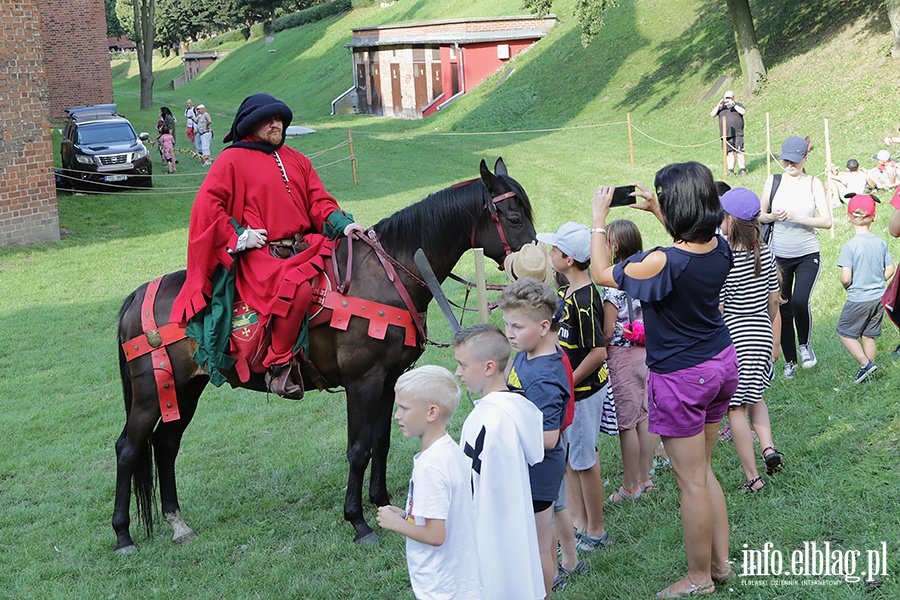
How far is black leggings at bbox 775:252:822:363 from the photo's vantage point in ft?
23.2

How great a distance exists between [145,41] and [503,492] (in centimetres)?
4043

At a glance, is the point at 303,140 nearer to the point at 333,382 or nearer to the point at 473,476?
the point at 333,382

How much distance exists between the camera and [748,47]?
25.1m

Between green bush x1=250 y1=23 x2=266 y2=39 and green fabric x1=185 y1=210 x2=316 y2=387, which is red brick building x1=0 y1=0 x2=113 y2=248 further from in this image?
green bush x1=250 y1=23 x2=266 y2=39

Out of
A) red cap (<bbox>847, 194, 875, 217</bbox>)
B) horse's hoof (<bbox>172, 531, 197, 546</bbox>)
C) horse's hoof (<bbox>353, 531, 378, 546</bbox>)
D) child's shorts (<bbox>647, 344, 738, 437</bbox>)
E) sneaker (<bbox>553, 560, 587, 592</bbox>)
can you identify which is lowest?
horse's hoof (<bbox>172, 531, 197, 546</bbox>)

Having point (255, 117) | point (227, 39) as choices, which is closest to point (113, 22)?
point (227, 39)

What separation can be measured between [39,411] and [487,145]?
67.2ft

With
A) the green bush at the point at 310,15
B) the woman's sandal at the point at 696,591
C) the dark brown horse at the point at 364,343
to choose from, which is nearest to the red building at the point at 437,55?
the green bush at the point at 310,15

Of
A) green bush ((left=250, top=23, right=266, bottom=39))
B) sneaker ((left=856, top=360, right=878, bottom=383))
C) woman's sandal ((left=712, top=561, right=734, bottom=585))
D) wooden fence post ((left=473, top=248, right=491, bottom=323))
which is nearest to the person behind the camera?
woman's sandal ((left=712, top=561, right=734, bottom=585))

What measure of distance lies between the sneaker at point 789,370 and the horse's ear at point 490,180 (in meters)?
3.11

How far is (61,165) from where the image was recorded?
2303cm

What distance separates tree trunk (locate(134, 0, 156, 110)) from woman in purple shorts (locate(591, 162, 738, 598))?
128 ft

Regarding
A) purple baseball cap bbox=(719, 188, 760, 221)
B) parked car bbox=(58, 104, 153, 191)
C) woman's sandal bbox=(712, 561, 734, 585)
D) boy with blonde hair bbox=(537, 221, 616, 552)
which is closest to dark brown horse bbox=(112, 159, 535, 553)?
boy with blonde hair bbox=(537, 221, 616, 552)

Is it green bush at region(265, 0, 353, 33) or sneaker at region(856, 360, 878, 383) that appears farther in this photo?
green bush at region(265, 0, 353, 33)
